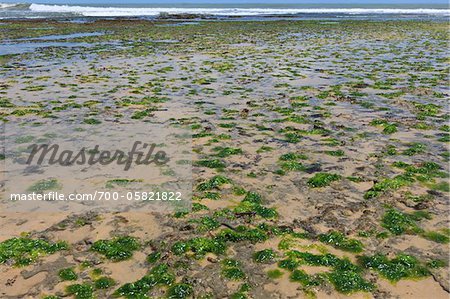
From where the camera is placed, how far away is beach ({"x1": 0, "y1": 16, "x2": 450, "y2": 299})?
4996 millimetres

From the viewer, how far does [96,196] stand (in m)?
7.05

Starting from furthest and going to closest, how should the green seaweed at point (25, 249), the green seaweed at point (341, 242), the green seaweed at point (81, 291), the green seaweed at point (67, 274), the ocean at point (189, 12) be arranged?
the ocean at point (189, 12) < the green seaweed at point (341, 242) < the green seaweed at point (25, 249) < the green seaweed at point (67, 274) < the green seaweed at point (81, 291)

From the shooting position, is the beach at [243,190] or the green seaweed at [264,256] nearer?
the beach at [243,190]

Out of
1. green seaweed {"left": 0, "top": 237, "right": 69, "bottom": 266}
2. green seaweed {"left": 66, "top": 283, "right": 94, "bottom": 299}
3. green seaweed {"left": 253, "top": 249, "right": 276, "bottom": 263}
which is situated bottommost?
green seaweed {"left": 253, "top": 249, "right": 276, "bottom": 263}

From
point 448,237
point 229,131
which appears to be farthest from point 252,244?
point 229,131

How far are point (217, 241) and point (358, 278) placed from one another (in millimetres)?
1995

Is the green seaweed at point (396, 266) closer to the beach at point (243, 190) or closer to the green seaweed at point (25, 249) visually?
the beach at point (243, 190)

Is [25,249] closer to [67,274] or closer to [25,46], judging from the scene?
[67,274]

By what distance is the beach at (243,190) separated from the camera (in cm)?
500

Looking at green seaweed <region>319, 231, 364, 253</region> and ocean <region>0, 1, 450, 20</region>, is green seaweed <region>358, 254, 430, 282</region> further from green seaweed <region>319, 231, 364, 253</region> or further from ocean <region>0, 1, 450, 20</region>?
ocean <region>0, 1, 450, 20</region>

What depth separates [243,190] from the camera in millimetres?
7281

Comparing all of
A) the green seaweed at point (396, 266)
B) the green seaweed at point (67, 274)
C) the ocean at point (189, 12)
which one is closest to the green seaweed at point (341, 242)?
the green seaweed at point (396, 266)

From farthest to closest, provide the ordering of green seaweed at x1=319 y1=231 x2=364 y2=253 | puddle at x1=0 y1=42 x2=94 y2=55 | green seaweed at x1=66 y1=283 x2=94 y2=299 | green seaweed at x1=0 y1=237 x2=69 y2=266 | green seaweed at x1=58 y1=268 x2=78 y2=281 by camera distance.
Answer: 1. puddle at x1=0 y1=42 x2=94 y2=55
2. green seaweed at x1=319 y1=231 x2=364 y2=253
3. green seaweed at x1=0 y1=237 x2=69 y2=266
4. green seaweed at x1=58 y1=268 x2=78 y2=281
5. green seaweed at x1=66 y1=283 x2=94 y2=299

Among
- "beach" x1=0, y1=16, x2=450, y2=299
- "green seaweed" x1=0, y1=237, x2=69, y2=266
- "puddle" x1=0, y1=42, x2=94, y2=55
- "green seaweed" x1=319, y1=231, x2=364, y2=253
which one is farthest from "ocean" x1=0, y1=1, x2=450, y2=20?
"green seaweed" x1=0, y1=237, x2=69, y2=266
